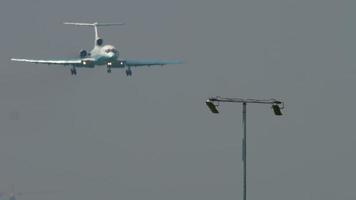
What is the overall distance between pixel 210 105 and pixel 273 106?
250 inches

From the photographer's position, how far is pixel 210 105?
451 ft

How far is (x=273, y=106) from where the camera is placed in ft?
442

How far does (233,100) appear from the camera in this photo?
13262 centimetres

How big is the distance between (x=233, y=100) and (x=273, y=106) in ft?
14.0

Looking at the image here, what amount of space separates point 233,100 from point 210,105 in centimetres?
516
